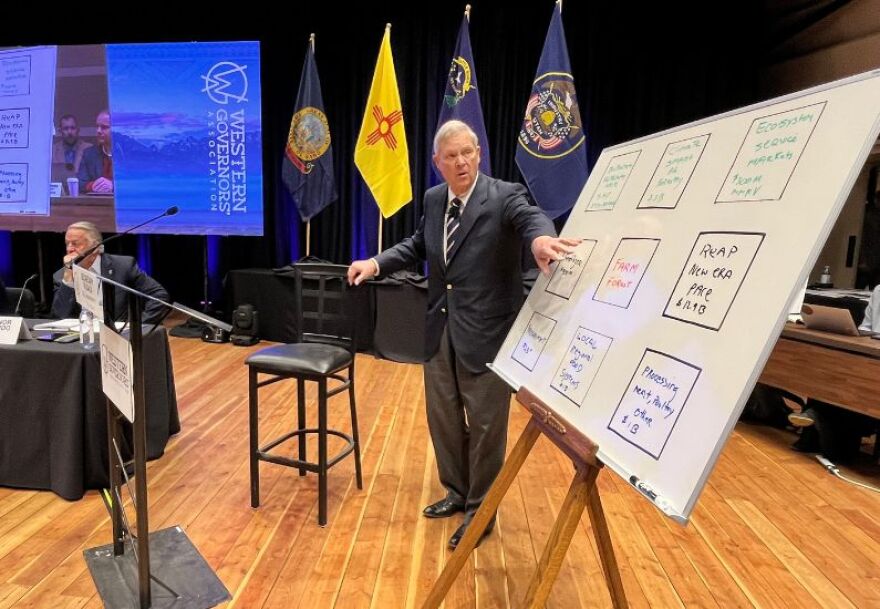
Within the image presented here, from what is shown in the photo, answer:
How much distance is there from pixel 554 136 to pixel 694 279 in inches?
138

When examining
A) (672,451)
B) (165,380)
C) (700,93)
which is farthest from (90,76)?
(672,451)

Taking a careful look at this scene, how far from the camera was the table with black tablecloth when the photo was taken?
224 centimetres

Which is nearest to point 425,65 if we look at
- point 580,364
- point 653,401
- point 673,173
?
point 673,173

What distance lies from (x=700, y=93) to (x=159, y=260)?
228 inches

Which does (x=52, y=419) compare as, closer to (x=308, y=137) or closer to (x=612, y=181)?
(x=612, y=181)

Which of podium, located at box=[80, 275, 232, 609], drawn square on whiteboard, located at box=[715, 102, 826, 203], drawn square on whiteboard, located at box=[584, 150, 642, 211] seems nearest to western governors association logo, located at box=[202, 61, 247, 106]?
podium, located at box=[80, 275, 232, 609]

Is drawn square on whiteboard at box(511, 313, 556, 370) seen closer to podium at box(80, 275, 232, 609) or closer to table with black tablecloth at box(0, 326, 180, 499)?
podium at box(80, 275, 232, 609)

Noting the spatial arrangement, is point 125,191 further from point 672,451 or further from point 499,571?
point 672,451

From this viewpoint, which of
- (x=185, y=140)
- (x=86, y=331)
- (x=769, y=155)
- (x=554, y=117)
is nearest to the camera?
(x=769, y=155)

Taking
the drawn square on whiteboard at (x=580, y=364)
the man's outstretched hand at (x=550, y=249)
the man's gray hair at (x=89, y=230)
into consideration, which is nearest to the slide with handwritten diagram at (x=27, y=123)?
the man's gray hair at (x=89, y=230)

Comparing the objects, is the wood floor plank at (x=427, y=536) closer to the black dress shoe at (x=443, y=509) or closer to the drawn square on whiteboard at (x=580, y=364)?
the black dress shoe at (x=443, y=509)

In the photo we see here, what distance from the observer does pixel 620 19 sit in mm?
5094

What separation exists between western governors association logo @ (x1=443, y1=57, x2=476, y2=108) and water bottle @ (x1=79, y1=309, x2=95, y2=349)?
301 centimetres

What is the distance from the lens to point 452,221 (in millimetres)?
2016
